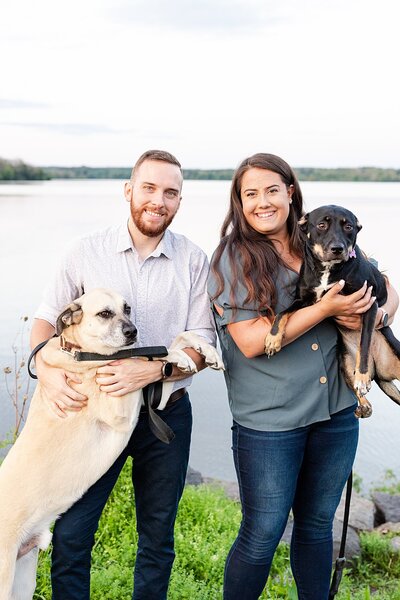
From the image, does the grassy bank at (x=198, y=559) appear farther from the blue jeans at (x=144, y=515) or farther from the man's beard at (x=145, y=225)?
the man's beard at (x=145, y=225)

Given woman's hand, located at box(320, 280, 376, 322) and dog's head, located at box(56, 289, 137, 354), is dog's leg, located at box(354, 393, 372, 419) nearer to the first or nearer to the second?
woman's hand, located at box(320, 280, 376, 322)

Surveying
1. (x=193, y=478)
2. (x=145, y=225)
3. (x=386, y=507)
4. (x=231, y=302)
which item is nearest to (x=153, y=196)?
(x=145, y=225)

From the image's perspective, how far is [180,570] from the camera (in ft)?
10.9

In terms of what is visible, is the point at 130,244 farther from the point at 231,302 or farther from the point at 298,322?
the point at 298,322

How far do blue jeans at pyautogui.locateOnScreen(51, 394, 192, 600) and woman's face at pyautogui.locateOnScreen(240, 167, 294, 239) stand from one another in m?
0.83

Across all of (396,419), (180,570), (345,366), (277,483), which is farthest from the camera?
(396,419)

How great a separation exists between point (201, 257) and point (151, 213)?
296mm

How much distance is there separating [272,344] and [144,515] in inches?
37.3

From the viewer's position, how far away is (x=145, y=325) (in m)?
2.69

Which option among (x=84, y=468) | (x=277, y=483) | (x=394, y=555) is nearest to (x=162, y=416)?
(x=84, y=468)

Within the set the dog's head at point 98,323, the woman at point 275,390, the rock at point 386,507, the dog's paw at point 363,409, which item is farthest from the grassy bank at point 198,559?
the dog's head at point 98,323

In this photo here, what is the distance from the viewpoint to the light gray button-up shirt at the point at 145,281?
2619 mm

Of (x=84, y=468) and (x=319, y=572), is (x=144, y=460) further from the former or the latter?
(x=319, y=572)

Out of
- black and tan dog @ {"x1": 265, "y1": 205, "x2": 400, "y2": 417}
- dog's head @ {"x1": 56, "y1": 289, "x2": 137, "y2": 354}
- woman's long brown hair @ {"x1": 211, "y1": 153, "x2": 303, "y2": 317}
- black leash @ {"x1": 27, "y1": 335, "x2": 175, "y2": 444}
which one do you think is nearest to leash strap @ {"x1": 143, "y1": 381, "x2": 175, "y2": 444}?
black leash @ {"x1": 27, "y1": 335, "x2": 175, "y2": 444}
